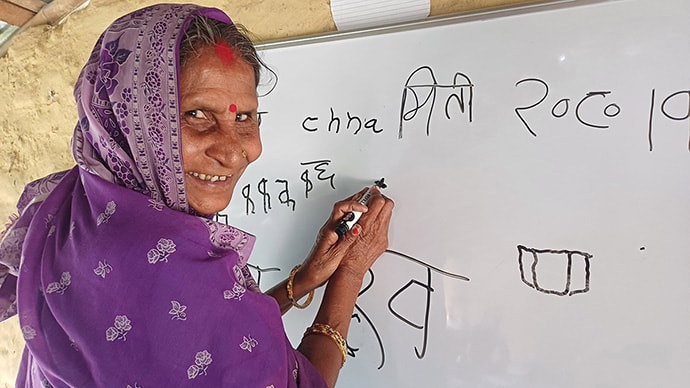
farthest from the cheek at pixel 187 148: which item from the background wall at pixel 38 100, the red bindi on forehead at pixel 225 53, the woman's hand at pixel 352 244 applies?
the background wall at pixel 38 100

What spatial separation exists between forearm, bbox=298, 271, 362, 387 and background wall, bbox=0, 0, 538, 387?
73 cm

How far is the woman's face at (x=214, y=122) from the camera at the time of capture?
0.62 m

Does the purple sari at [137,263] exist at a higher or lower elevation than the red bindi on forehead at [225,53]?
lower

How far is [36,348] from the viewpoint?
1.87 ft

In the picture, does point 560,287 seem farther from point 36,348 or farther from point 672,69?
point 36,348

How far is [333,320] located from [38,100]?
1154 mm

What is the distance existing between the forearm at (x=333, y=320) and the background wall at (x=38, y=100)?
0.73 m

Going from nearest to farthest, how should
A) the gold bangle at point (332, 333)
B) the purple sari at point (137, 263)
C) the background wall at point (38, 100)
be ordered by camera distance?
the purple sari at point (137, 263) < the gold bangle at point (332, 333) < the background wall at point (38, 100)

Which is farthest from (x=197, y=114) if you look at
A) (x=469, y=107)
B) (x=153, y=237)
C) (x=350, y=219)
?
(x=469, y=107)

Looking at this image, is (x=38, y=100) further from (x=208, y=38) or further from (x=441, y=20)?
(x=441, y=20)

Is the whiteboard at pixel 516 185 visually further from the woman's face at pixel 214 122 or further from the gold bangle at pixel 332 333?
the woman's face at pixel 214 122

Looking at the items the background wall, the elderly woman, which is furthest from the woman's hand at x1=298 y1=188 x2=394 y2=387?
the background wall

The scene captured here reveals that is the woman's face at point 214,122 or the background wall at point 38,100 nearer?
the woman's face at point 214,122

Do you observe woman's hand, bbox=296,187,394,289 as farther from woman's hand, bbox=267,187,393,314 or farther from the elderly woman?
the elderly woman
